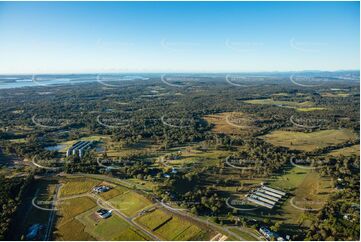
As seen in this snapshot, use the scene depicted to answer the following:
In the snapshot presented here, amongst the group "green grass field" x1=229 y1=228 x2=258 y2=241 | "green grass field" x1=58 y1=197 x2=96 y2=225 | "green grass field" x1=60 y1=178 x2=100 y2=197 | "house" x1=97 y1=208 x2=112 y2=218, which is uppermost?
"green grass field" x1=60 y1=178 x2=100 y2=197

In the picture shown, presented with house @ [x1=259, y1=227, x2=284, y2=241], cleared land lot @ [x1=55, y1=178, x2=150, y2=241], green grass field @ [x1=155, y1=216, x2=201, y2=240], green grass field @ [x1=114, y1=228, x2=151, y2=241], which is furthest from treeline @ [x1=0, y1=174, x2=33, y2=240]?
house @ [x1=259, y1=227, x2=284, y2=241]

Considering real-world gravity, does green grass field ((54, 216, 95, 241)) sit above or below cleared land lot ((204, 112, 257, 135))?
below

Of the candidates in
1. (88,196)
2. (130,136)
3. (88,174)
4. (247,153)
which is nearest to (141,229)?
(88,196)

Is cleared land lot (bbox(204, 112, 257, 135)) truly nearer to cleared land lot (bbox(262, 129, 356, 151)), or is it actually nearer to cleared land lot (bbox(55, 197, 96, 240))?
cleared land lot (bbox(262, 129, 356, 151))

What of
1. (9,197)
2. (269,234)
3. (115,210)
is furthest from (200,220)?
(9,197)

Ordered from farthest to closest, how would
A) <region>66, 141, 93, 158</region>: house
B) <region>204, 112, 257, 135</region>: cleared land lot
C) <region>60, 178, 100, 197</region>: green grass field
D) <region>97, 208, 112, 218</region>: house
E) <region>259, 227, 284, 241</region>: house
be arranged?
<region>204, 112, 257, 135</region>: cleared land lot → <region>66, 141, 93, 158</region>: house → <region>60, 178, 100, 197</region>: green grass field → <region>97, 208, 112, 218</region>: house → <region>259, 227, 284, 241</region>: house

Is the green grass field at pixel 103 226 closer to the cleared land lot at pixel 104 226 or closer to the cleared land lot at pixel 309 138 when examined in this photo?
the cleared land lot at pixel 104 226

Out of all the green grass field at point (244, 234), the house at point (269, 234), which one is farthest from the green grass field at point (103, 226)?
the house at point (269, 234)
